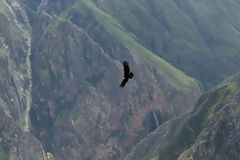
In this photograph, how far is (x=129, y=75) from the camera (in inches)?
1660
